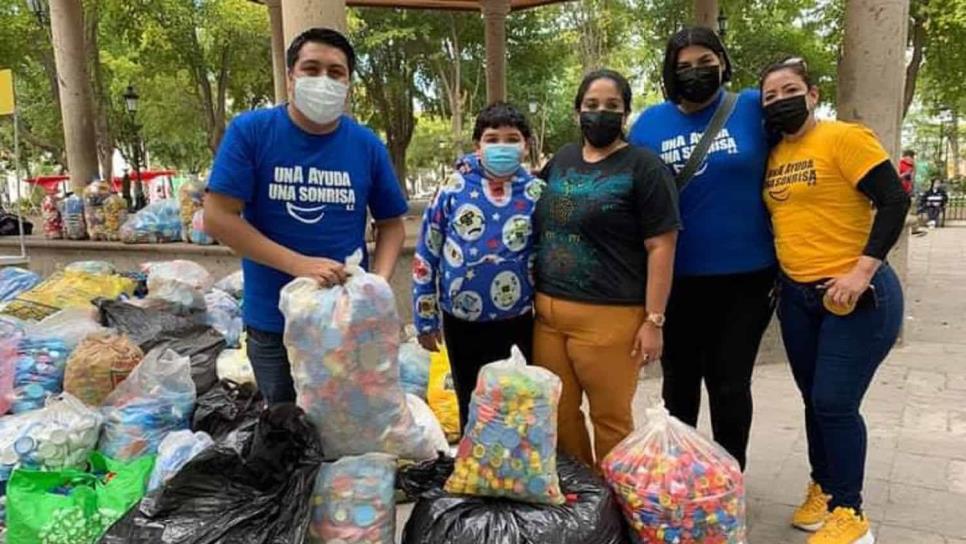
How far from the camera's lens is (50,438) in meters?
3.26

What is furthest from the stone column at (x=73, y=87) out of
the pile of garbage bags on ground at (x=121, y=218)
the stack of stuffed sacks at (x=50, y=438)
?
the stack of stuffed sacks at (x=50, y=438)

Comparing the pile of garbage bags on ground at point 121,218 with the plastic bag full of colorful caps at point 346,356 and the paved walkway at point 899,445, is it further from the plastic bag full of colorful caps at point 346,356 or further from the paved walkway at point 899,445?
the plastic bag full of colorful caps at point 346,356

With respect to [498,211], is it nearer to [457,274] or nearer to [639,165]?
[457,274]

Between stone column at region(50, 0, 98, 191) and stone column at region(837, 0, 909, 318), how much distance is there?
9294 millimetres

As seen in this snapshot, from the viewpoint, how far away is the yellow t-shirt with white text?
256cm

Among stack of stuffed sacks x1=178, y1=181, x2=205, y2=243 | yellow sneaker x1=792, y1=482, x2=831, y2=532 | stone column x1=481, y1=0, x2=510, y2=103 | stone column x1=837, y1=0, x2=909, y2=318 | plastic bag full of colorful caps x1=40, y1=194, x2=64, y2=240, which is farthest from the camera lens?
stone column x1=481, y1=0, x2=510, y2=103

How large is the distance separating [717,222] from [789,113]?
1.48 ft

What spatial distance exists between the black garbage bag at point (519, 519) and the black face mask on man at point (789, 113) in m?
1.42

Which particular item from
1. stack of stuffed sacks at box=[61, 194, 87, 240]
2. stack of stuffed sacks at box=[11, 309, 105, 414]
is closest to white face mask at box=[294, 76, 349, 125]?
stack of stuffed sacks at box=[11, 309, 105, 414]

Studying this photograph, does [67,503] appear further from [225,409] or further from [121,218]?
[121,218]

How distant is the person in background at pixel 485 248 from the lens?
9.10ft

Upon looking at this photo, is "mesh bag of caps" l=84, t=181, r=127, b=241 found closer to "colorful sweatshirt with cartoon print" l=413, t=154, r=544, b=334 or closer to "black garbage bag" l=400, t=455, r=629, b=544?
"colorful sweatshirt with cartoon print" l=413, t=154, r=544, b=334

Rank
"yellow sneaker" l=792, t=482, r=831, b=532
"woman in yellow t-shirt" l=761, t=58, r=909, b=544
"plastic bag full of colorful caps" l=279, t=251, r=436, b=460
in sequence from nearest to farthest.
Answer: "plastic bag full of colorful caps" l=279, t=251, r=436, b=460, "woman in yellow t-shirt" l=761, t=58, r=909, b=544, "yellow sneaker" l=792, t=482, r=831, b=532

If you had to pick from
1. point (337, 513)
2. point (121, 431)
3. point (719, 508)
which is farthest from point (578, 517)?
point (121, 431)
